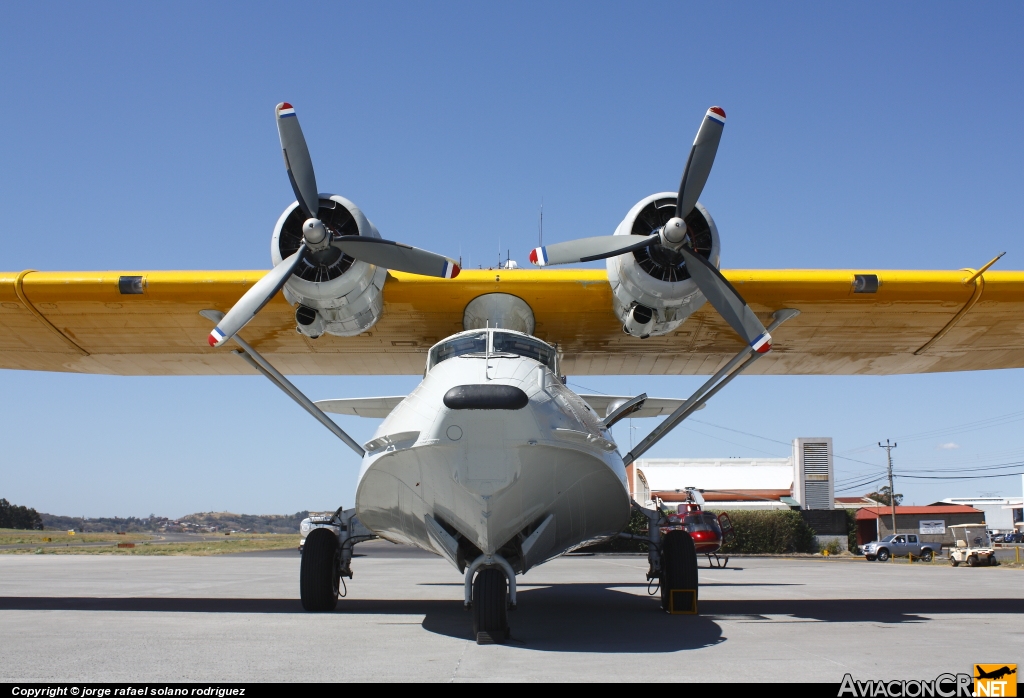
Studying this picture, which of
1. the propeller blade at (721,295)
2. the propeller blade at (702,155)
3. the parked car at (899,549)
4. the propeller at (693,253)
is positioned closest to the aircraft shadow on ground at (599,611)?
the propeller blade at (721,295)

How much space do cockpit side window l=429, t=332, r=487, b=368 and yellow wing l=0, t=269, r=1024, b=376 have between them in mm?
1667

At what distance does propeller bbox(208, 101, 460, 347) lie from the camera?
883 centimetres

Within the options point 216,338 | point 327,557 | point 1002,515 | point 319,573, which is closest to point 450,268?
point 216,338

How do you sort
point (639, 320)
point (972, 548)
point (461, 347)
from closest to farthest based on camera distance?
point (461, 347)
point (639, 320)
point (972, 548)

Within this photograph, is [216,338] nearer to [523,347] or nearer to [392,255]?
[392,255]

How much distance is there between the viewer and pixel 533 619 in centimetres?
889

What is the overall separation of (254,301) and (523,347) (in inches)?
116

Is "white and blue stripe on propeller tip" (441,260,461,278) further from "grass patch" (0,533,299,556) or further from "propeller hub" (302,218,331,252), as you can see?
"grass patch" (0,533,299,556)

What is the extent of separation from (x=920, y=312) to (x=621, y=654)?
7251mm

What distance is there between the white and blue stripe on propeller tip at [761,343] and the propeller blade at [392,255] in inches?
128

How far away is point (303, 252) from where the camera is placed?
8.99 meters

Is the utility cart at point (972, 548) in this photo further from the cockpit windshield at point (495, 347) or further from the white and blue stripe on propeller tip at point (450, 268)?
the white and blue stripe on propeller tip at point (450, 268)

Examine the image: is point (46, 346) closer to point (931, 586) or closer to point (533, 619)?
point (533, 619)

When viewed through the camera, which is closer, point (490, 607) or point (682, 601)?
point (490, 607)
